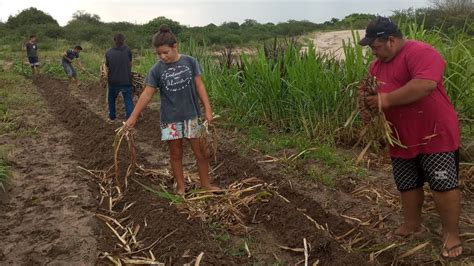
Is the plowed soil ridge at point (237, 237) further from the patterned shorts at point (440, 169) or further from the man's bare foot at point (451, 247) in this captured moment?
the patterned shorts at point (440, 169)

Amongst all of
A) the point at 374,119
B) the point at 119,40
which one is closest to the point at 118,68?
the point at 119,40

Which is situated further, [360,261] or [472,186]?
[472,186]

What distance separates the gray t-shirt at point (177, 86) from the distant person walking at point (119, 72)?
3844 mm

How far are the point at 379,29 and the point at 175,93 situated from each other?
1.70 m

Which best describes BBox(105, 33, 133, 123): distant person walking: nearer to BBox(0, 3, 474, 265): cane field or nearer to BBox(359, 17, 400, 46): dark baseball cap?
BBox(0, 3, 474, 265): cane field

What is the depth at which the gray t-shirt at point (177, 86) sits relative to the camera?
3.90 meters

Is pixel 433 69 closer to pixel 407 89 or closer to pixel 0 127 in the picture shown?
pixel 407 89

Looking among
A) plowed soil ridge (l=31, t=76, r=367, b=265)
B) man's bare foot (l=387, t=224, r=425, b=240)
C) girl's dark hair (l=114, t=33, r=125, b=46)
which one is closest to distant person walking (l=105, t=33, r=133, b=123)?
girl's dark hair (l=114, t=33, r=125, b=46)

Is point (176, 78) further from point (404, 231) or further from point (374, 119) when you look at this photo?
point (404, 231)

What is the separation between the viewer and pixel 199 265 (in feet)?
9.73

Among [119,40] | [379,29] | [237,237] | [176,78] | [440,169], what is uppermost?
[379,29]

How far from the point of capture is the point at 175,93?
12.9 feet

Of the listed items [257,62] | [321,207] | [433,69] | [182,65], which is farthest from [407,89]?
[257,62]

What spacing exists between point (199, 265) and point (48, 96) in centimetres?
945
